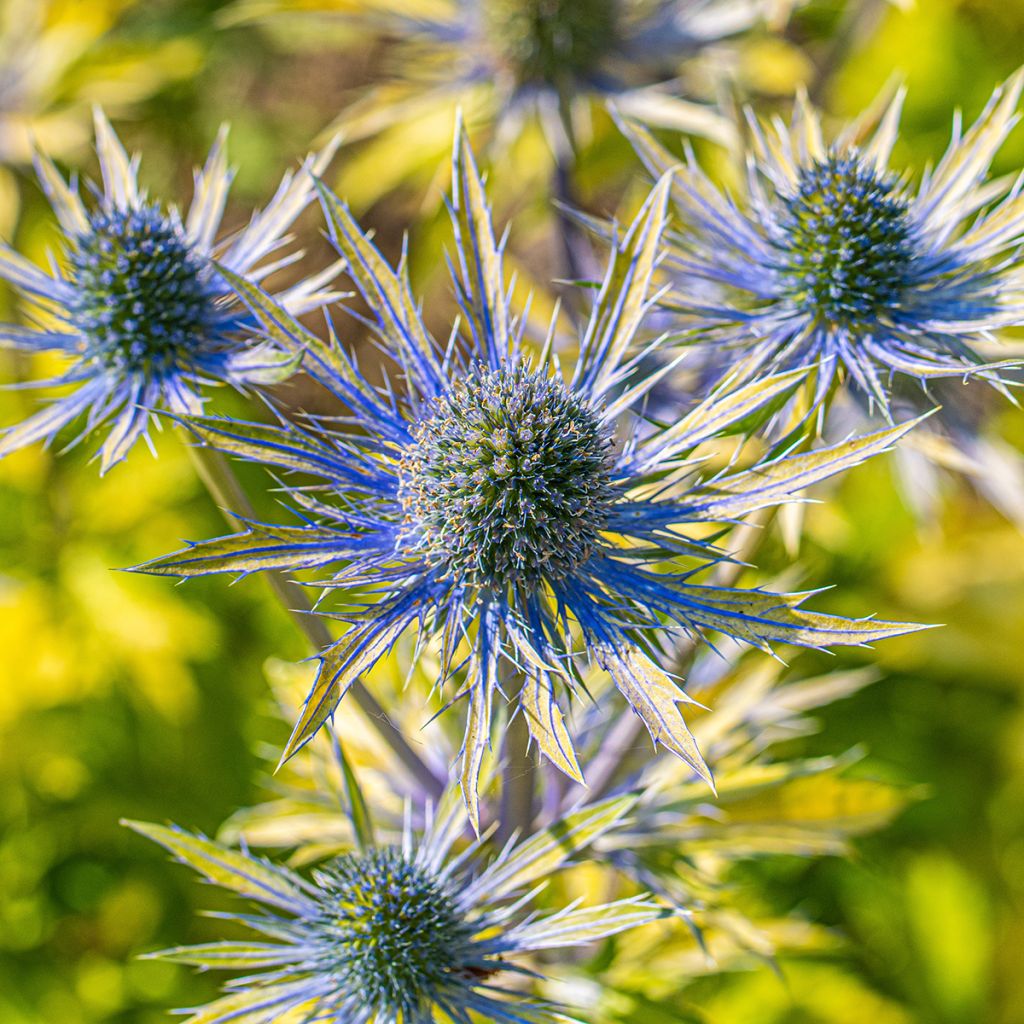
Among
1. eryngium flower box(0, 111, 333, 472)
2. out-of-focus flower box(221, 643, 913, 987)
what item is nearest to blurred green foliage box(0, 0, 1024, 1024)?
out-of-focus flower box(221, 643, 913, 987)

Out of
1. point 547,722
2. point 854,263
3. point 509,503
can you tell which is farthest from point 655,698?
point 854,263

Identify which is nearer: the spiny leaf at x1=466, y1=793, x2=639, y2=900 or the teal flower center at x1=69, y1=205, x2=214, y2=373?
the spiny leaf at x1=466, y1=793, x2=639, y2=900

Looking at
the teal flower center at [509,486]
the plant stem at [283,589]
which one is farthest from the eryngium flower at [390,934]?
the teal flower center at [509,486]

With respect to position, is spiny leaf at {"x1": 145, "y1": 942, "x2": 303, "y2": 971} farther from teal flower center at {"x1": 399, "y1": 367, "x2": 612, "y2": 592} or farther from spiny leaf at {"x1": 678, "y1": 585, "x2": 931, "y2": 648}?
spiny leaf at {"x1": 678, "y1": 585, "x2": 931, "y2": 648}

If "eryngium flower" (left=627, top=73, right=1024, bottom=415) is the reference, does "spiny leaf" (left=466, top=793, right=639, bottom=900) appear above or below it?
below

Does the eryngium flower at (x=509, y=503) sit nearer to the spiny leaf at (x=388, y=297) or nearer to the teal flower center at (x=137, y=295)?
the spiny leaf at (x=388, y=297)

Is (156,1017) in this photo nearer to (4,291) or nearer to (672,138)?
(4,291)

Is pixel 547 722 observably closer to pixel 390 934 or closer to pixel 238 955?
pixel 390 934
